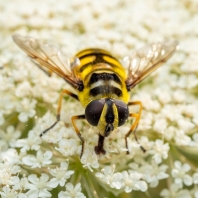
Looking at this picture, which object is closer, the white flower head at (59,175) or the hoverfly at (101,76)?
the hoverfly at (101,76)

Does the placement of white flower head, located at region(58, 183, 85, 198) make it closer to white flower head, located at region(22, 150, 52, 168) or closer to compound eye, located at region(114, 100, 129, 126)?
white flower head, located at region(22, 150, 52, 168)

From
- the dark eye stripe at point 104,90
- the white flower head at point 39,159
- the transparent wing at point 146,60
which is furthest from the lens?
the transparent wing at point 146,60

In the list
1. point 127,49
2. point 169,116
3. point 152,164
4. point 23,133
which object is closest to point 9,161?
point 23,133

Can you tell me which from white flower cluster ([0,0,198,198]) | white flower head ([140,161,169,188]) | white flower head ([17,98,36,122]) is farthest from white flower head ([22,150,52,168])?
white flower head ([140,161,169,188])

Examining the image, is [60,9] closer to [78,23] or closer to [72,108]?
[78,23]

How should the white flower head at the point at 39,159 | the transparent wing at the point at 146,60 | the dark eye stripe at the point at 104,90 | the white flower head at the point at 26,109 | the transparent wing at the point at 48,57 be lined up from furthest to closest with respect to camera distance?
the white flower head at the point at 26,109 → the transparent wing at the point at 146,60 → the transparent wing at the point at 48,57 → the white flower head at the point at 39,159 → the dark eye stripe at the point at 104,90

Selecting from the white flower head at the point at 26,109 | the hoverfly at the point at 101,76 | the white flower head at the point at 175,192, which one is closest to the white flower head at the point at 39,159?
the hoverfly at the point at 101,76

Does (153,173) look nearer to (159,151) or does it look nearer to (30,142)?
(159,151)

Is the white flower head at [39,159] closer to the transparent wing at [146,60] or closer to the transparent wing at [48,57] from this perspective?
the transparent wing at [48,57]
